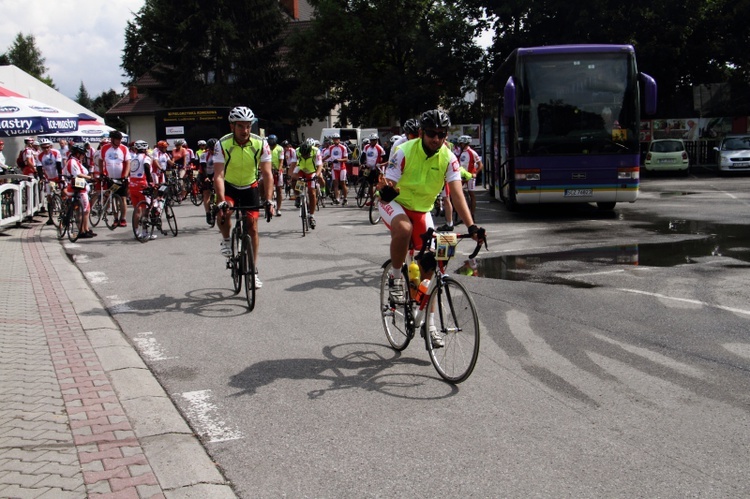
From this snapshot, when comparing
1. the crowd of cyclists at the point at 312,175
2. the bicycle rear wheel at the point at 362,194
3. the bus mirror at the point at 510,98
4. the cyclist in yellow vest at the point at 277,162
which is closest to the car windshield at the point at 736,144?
the bicycle rear wheel at the point at 362,194

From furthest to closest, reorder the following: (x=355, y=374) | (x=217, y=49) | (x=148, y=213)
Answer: (x=217, y=49) < (x=148, y=213) < (x=355, y=374)

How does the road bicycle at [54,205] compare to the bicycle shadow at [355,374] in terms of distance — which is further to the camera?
the road bicycle at [54,205]

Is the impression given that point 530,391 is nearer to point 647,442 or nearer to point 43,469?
point 647,442

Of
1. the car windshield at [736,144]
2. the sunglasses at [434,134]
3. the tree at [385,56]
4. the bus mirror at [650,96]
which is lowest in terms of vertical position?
the sunglasses at [434,134]

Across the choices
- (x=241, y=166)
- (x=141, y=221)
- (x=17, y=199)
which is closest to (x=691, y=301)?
(x=241, y=166)

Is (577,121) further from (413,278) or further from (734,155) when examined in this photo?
(734,155)

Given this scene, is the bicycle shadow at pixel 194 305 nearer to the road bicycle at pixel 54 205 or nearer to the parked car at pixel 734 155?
the road bicycle at pixel 54 205

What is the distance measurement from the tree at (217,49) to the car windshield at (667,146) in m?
25.0

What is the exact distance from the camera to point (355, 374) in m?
6.08

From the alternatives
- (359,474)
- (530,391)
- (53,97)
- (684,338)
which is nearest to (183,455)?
(359,474)

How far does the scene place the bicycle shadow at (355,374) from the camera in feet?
18.5

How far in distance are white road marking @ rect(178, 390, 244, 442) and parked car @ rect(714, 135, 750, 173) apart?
32.4m

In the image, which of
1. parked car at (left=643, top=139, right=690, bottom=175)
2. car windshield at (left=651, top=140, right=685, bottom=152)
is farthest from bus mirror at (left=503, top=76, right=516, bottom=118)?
car windshield at (left=651, top=140, right=685, bottom=152)

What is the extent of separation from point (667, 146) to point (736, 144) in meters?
3.04
